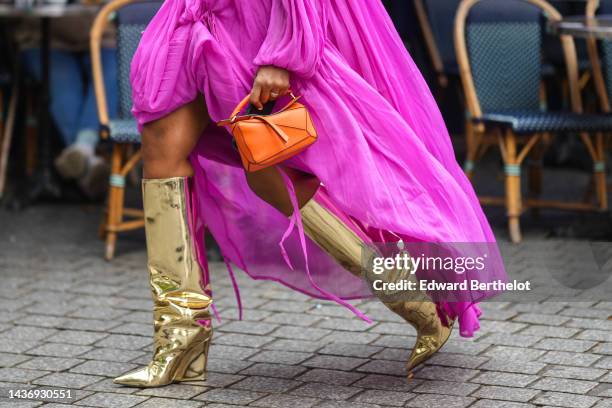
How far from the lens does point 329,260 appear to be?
3.75 m

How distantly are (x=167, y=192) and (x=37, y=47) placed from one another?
420cm

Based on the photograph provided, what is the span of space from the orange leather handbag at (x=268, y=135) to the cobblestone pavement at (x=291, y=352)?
71 cm

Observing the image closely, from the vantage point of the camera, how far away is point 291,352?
13.2 ft

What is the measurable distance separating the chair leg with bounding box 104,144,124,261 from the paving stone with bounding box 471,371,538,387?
8.04 ft

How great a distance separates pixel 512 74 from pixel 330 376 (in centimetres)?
286

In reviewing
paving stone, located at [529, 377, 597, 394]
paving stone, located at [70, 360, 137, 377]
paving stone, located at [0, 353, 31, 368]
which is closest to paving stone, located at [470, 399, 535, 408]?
paving stone, located at [529, 377, 597, 394]

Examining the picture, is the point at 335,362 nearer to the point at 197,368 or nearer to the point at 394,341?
the point at 394,341

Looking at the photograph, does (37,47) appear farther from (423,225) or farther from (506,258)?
(423,225)

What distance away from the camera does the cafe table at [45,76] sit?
6367 millimetres

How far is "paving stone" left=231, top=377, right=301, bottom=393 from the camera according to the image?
3590mm

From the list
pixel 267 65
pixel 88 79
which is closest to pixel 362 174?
pixel 267 65

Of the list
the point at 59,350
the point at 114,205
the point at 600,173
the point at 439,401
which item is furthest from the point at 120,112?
the point at 439,401

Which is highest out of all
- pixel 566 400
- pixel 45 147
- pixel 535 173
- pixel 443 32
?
pixel 443 32

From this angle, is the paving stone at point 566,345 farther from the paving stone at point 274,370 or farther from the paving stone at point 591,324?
the paving stone at point 274,370
